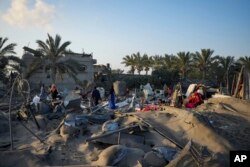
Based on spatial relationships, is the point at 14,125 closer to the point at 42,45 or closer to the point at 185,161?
the point at 185,161

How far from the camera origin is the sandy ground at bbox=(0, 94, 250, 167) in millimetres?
6625

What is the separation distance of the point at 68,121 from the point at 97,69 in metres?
32.5

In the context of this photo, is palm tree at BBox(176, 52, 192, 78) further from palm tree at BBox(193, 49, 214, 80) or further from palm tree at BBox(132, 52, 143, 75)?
palm tree at BBox(132, 52, 143, 75)

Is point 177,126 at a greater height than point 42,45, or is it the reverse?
point 42,45

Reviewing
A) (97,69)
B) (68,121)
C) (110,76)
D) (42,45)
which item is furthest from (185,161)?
(97,69)

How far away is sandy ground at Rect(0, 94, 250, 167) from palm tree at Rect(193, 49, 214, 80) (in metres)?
27.3

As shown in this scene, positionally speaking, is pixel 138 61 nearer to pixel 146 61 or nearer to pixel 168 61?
pixel 146 61

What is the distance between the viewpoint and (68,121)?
9.66 m

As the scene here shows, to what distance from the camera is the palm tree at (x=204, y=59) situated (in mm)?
36781

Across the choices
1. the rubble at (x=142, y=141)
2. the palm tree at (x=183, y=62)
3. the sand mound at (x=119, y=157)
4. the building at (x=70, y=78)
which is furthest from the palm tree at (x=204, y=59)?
the sand mound at (x=119, y=157)

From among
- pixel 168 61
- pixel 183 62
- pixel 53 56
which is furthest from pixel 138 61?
pixel 53 56

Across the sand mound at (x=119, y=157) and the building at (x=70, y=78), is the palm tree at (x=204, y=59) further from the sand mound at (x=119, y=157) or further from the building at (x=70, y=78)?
the sand mound at (x=119, y=157)

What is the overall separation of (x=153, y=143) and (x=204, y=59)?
3063cm

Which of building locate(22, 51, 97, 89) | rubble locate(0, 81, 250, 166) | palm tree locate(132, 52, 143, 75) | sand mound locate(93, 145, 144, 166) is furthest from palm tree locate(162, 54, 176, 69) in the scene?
sand mound locate(93, 145, 144, 166)
